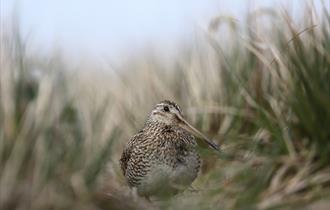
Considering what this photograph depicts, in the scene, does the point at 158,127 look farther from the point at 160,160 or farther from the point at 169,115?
the point at 160,160

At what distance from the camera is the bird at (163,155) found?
7.06 m

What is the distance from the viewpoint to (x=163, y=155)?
7.28 meters

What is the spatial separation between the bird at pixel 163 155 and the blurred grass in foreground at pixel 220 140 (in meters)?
0.17

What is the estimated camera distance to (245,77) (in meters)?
8.10

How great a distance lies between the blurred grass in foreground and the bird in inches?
6.7

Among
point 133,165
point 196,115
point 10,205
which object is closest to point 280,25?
point 196,115

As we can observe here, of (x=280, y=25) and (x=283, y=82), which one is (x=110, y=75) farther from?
(x=283, y=82)

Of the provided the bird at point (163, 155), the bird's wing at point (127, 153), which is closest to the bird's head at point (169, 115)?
the bird at point (163, 155)

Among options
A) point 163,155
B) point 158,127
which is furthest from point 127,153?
point 163,155

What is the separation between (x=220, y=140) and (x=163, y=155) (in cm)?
86

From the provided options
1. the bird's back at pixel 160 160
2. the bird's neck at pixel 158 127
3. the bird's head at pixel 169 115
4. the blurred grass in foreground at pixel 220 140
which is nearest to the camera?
the blurred grass in foreground at pixel 220 140

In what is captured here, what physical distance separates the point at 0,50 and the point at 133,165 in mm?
1694

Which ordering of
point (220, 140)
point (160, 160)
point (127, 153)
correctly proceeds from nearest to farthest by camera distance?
1. point (160, 160)
2. point (127, 153)
3. point (220, 140)

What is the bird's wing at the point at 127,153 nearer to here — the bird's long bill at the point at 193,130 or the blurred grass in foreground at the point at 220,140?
the blurred grass in foreground at the point at 220,140
